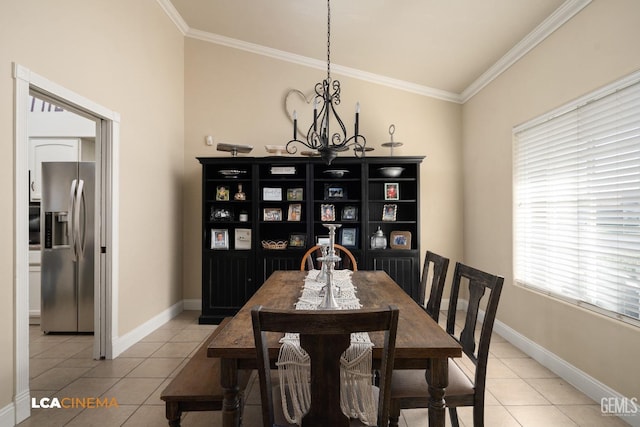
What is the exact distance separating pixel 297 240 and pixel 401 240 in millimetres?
1298

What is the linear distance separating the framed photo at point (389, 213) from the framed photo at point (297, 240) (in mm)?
1032

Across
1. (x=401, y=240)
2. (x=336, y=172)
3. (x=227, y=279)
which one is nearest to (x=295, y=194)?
(x=336, y=172)

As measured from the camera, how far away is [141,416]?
7.09 feet

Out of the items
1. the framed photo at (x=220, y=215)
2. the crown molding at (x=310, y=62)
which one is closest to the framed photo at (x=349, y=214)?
the framed photo at (x=220, y=215)

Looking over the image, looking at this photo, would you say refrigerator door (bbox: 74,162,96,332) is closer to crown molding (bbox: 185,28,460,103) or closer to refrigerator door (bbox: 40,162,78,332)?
refrigerator door (bbox: 40,162,78,332)

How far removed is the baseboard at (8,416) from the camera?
197 centimetres

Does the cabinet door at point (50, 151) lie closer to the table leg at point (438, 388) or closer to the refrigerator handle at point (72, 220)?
the refrigerator handle at point (72, 220)

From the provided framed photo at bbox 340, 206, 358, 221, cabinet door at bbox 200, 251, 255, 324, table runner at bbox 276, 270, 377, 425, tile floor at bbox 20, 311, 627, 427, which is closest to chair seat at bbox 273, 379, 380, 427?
table runner at bbox 276, 270, 377, 425

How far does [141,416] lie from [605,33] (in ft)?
12.8

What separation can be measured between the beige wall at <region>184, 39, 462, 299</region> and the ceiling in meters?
0.20

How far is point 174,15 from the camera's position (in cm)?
416

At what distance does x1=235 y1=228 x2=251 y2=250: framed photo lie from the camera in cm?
423

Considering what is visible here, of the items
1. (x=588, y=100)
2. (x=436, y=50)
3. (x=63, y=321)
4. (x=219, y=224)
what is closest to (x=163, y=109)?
(x=219, y=224)

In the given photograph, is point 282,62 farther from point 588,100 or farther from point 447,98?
point 588,100
